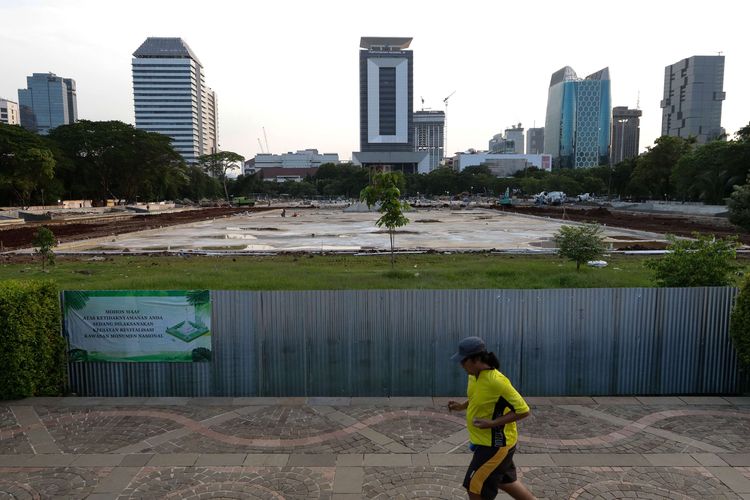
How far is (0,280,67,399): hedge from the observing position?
24.7ft

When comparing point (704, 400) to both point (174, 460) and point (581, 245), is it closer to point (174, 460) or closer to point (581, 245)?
point (174, 460)

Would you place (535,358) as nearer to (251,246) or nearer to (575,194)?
(251,246)

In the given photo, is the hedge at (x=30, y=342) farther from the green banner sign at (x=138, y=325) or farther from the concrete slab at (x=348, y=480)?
the concrete slab at (x=348, y=480)

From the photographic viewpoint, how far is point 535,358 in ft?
27.0

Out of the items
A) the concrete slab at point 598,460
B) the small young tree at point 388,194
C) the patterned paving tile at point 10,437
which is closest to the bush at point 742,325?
the concrete slab at point 598,460

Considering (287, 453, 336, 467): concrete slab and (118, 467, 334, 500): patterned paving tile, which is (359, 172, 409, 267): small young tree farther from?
(118, 467, 334, 500): patterned paving tile

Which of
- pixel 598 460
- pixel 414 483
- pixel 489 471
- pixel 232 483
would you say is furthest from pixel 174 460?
pixel 598 460

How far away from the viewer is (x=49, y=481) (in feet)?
18.4

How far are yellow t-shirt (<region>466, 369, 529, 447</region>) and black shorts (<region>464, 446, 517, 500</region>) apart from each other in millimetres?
68

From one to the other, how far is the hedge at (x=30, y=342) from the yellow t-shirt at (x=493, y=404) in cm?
662

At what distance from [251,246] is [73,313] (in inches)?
859

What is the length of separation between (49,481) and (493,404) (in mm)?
4757

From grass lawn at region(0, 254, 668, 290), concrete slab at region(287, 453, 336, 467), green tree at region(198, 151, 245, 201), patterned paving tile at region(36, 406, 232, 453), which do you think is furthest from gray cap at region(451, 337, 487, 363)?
green tree at region(198, 151, 245, 201)

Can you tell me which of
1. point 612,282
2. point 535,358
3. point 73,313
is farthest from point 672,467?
point 612,282
